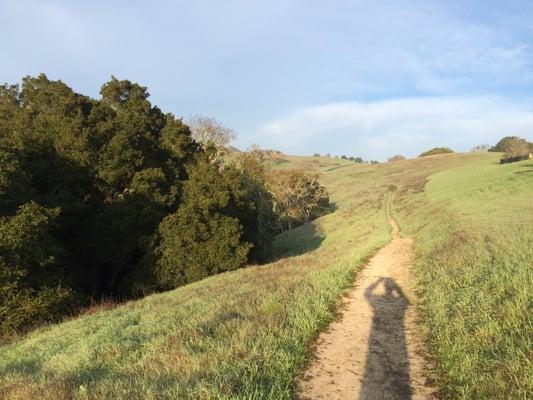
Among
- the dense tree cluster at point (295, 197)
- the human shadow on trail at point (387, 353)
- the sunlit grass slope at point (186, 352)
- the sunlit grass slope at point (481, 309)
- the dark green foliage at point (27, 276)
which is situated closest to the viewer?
the sunlit grass slope at point (186, 352)

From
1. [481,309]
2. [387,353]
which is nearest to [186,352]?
[387,353]

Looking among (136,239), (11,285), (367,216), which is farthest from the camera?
(367,216)

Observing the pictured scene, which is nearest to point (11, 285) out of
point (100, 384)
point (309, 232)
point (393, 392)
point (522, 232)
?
point (100, 384)

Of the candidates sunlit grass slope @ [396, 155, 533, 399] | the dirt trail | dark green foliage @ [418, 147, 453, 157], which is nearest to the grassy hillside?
sunlit grass slope @ [396, 155, 533, 399]

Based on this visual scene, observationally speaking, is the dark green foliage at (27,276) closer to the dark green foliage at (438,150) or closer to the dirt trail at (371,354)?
the dirt trail at (371,354)

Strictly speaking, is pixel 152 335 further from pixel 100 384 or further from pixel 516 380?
pixel 516 380

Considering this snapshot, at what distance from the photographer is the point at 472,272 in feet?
35.4

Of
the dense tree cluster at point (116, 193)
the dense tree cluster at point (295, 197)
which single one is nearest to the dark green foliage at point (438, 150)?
the dense tree cluster at point (295, 197)

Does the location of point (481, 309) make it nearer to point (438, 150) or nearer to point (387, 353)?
point (387, 353)

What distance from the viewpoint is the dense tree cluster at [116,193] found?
25.1m

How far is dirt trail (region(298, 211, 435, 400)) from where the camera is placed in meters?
6.16

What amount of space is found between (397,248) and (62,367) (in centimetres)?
1693

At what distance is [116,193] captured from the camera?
93.5ft

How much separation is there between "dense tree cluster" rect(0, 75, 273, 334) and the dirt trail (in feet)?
51.4
